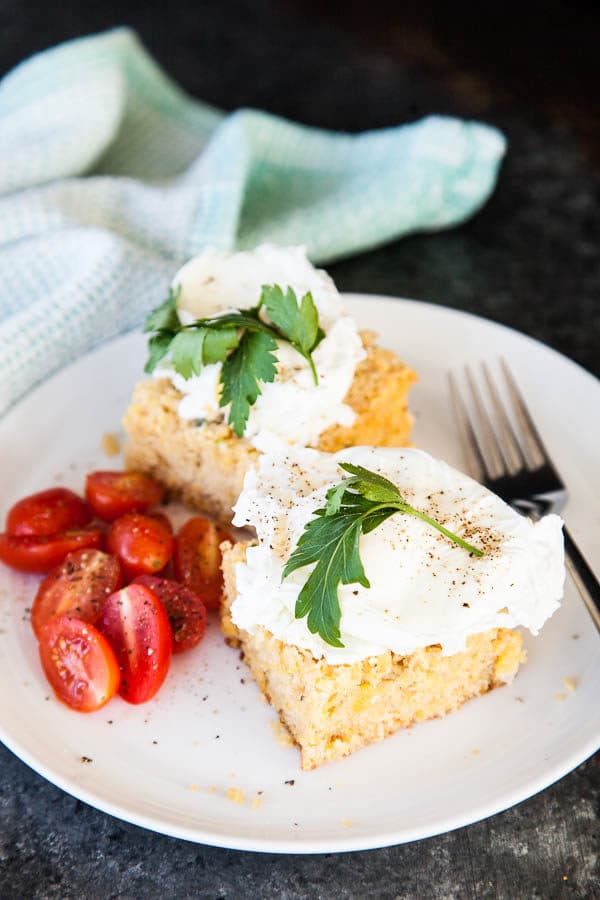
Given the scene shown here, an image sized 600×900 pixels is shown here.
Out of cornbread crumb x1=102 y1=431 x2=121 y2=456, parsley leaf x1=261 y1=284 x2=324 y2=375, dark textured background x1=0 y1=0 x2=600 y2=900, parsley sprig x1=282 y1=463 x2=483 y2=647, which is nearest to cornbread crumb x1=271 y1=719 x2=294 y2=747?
dark textured background x1=0 y1=0 x2=600 y2=900

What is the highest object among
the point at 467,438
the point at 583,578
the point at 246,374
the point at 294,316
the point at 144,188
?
the point at 294,316

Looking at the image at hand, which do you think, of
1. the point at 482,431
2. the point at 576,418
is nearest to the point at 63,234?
the point at 482,431

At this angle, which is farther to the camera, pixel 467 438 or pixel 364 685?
pixel 467 438

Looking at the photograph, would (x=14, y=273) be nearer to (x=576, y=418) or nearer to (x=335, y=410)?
(x=335, y=410)

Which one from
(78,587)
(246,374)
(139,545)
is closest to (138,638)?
(78,587)

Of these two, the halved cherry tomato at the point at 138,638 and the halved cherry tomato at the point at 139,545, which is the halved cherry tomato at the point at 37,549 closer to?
the halved cherry tomato at the point at 139,545

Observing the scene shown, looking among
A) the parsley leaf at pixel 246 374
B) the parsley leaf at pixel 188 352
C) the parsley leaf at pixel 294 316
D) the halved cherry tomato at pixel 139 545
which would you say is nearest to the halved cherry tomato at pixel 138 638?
the halved cherry tomato at pixel 139 545

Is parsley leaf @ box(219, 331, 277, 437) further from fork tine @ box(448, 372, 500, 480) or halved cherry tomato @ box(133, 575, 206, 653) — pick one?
fork tine @ box(448, 372, 500, 480)

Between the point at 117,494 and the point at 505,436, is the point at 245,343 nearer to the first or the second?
the point at 117,494
